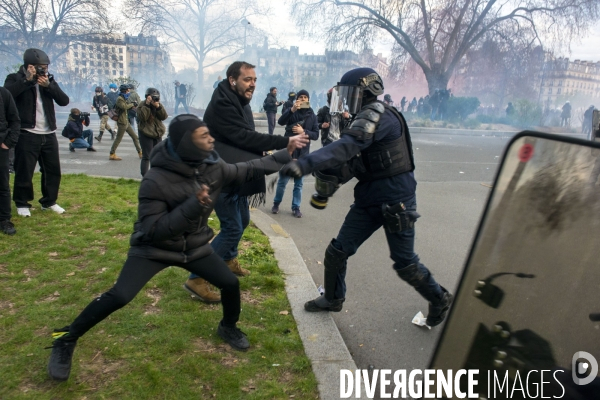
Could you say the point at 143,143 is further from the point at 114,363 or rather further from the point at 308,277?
the point at 114,363

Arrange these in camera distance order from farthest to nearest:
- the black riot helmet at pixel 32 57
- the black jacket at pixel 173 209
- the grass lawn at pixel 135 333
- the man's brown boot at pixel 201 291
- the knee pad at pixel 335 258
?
1. the black riot helmet at pixel 32 57
2. the man's brown boot at pixel 201 291
3. the knee pad at pixel 335 258
4. the grass lawn at pixel 135 333
5. the black jacket at pixel 173 209

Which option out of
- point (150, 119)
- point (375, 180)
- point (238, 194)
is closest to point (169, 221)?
point (238, 194)

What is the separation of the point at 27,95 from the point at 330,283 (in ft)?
13.1

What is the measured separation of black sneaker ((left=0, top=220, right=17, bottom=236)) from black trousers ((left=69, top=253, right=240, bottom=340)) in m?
2.74

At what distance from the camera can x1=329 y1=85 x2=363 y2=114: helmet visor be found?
10.2 feet

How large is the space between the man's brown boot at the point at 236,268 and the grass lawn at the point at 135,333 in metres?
0.08

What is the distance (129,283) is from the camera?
8.05 ft

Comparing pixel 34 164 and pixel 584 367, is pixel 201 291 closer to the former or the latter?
pixel 584 367

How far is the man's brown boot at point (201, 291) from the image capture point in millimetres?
3508

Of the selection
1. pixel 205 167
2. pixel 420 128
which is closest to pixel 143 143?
pixel 205 167

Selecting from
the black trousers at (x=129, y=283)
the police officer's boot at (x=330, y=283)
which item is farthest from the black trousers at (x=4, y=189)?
the police officer's boot at (x=330, y=283)

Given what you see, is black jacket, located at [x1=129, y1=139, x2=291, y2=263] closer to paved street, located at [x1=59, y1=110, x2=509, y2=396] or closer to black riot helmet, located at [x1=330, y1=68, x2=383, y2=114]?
black riot helmet, located at [x1=330, y1=68, x2=383, y2=114]

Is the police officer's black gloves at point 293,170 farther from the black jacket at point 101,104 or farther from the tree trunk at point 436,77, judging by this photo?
the tree trunk at point 436,77

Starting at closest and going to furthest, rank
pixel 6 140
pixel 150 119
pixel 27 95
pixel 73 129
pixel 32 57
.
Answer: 1. pixel 6 140
2. pixel 32 57
3. pixel 27 95
4. pixel 150 119
5. pixel 73 129
